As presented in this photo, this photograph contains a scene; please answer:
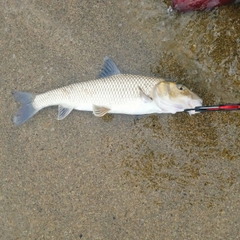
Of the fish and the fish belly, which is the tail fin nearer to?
the fish

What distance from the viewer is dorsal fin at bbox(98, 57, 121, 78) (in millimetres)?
3270

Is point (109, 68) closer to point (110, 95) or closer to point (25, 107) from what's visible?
point (110, 95)

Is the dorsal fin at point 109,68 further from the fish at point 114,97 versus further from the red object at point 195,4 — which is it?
the red object at point 195,4

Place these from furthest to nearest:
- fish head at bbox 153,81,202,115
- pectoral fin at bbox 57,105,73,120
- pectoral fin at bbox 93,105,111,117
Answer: pectoral fin at bbox 57,105,73,120 → pectoral fin at bbox 93,105,111,117 → fish head at bbox 153,81,202,115

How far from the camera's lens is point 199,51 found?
10.9 feet

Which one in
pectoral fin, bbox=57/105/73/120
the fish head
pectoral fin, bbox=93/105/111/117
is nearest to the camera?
the fish head

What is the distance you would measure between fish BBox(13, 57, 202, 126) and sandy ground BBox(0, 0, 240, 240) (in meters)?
0.17

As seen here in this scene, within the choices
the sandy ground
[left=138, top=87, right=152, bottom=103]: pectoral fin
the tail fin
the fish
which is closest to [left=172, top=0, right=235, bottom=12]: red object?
the sandy ground

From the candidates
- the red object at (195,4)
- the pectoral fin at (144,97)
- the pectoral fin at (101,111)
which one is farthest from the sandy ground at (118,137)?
the pectoral fin at (144,97)

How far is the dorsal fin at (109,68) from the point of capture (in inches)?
129

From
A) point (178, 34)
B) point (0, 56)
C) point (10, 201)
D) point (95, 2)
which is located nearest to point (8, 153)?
point (10, 201)

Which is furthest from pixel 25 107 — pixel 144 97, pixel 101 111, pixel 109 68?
Answer: pixel 144 97

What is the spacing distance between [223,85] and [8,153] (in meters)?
2.27

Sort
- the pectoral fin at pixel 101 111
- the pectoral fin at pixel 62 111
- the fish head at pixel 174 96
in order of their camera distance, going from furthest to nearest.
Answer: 1. the pectoral fin at pixel 62 111
2. the pectoral fin at pixel 101 111
3. the fish head at pixel 174 96
